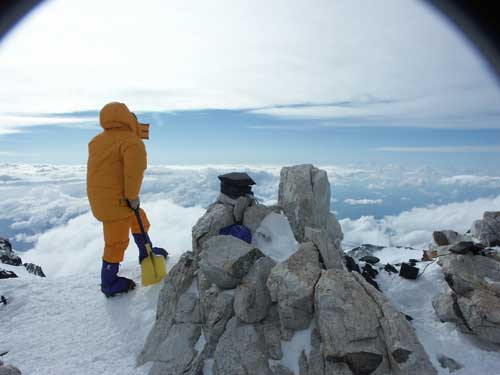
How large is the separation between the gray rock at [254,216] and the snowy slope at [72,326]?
10.3 ft

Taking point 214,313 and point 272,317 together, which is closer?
point 272,317

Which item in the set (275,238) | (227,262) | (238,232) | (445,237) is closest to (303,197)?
(275,238)

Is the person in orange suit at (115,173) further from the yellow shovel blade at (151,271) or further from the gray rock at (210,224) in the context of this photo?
the gray rock at (210,224)

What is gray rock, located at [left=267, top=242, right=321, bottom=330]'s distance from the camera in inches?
223

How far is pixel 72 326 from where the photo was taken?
282 inches

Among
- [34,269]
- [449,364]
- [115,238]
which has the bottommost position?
[34,269]

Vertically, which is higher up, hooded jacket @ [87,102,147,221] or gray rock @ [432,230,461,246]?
hooded jacket @ [87,102,147,221]

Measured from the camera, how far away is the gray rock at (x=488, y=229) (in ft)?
32.3

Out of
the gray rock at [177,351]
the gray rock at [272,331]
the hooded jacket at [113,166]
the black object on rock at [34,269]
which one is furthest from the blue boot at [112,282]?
the black object on rock at [34,269]

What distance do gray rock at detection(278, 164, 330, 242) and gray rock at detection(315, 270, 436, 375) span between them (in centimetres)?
277

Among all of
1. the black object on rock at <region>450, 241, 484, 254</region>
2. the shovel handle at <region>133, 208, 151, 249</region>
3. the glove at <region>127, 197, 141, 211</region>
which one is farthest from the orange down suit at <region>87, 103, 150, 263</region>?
the black object on rock at <region>450, 241, 484, 254</region>

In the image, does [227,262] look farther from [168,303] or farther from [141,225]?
[141,225]

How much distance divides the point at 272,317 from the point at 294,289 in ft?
3.19

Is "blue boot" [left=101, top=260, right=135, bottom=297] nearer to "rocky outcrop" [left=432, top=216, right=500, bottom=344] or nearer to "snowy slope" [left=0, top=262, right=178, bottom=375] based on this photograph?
"snowy slope" [left=0, top=262, right=178, bottom=375]
